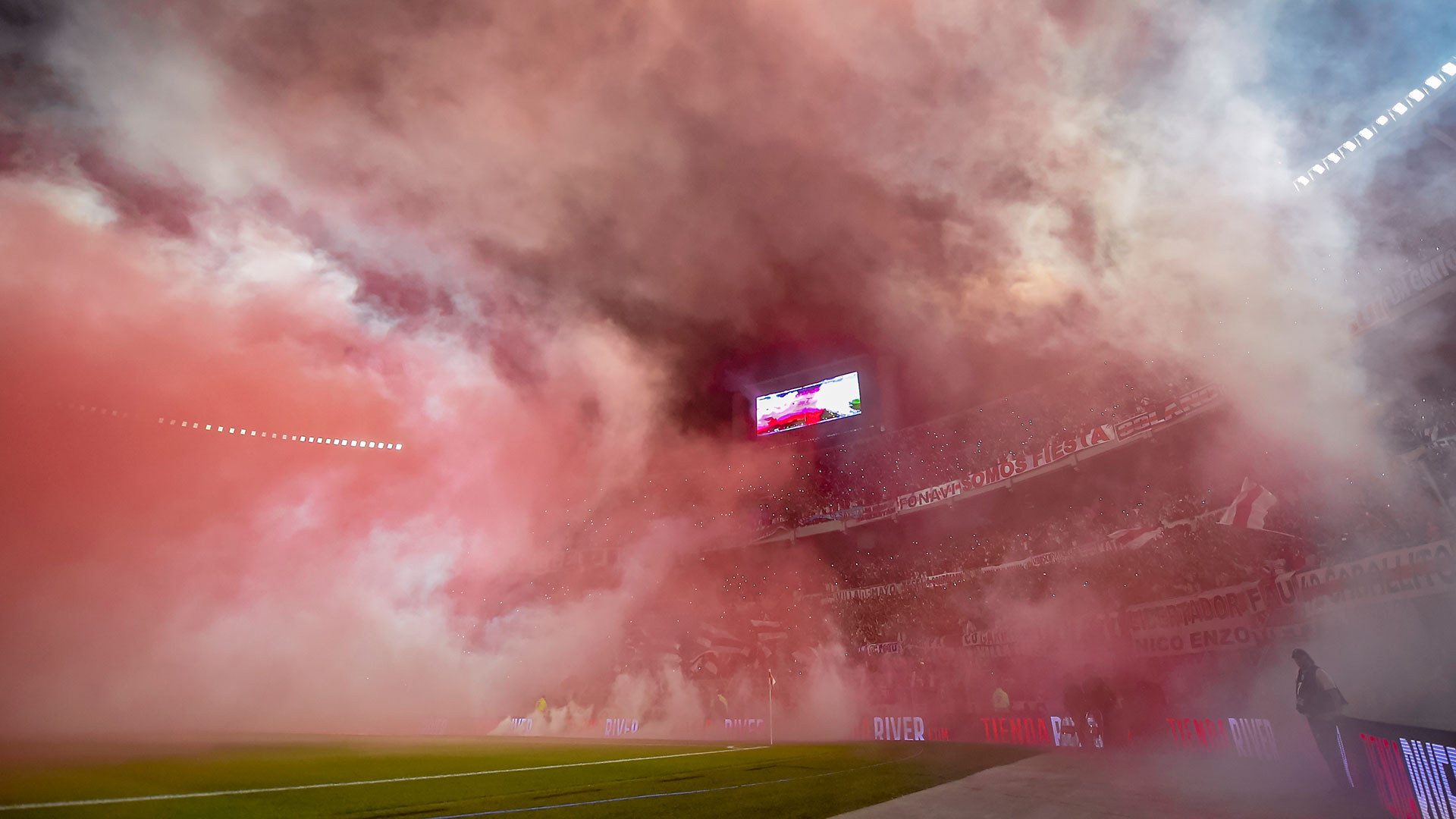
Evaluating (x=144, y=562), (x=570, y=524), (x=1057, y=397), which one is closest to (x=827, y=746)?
(x=1057, y=397)

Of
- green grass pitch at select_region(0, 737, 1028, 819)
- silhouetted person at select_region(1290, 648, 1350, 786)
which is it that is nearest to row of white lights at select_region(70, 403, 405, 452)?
green grass pitch at select_region(0, 737, 1028, 819)

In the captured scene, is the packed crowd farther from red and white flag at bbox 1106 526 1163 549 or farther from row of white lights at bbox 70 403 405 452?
row of white lights at bbox 70 403 405 452

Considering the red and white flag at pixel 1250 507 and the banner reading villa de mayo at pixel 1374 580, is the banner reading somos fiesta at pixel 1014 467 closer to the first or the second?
the red and white flag at pixel 1250 507

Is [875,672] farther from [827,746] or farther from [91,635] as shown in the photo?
[91,635]

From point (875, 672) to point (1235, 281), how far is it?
15821mm

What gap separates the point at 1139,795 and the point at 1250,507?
403 inches

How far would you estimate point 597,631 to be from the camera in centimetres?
2509

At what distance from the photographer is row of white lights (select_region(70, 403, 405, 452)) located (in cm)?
1736

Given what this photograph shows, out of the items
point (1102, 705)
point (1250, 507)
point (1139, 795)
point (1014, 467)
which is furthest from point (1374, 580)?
point (1014, 467)

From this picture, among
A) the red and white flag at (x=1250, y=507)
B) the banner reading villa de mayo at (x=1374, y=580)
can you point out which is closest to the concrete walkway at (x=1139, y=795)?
the banner reading villa de mayo at (x=1374, y=580)

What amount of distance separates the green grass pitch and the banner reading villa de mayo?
6.40 m

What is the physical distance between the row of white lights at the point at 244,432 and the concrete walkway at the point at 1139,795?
20967 millimetres

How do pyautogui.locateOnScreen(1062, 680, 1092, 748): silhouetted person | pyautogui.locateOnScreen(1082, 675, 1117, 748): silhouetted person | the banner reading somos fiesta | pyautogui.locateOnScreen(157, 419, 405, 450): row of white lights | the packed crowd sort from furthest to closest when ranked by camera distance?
pyautogui.locateOnScreen(157, 419, 405, 450): row of white lights < the banner reading somos fiesta < the packed crowd < pyautogui.locateOnScreen(1062, 680, 1092, 748): silhouetted person < pyautogui.locateOnScreen(1082, 675, 1117, 748): silhouetted person

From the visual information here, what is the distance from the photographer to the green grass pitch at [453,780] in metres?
5.74
